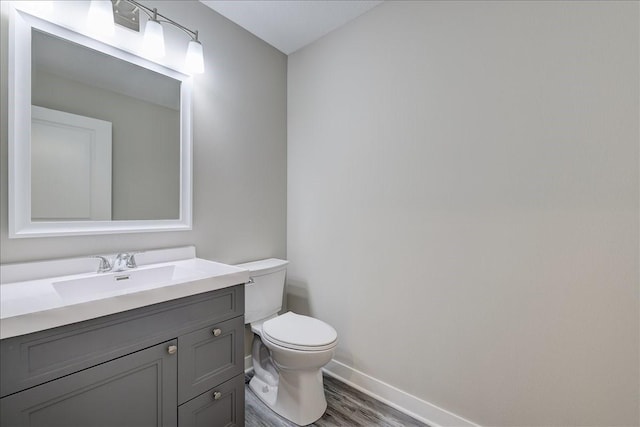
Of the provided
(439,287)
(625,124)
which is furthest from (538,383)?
(625,124)

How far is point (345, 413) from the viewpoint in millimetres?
1635

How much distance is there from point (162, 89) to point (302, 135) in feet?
3.20

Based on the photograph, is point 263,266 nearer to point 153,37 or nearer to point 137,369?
point 137,369

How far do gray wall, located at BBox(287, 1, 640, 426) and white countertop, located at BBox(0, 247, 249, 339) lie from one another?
97 cm

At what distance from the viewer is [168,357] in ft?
3.60

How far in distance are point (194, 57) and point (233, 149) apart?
0.56 meters

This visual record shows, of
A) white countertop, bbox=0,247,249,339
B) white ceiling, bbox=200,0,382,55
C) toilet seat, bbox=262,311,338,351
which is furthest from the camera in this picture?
white ceiling, bbox=200,0,382,55

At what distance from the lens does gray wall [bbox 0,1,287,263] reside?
5.52 feet

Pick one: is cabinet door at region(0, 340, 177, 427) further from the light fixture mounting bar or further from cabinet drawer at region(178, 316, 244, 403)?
the light fixture mounting bar

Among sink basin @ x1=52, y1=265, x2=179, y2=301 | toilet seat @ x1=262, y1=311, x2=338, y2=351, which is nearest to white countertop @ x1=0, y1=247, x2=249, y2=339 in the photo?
sink basin @ x1=52, y1=265, x2=179, y2=301

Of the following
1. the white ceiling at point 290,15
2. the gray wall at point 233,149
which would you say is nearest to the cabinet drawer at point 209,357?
the gray wall at point 233,149

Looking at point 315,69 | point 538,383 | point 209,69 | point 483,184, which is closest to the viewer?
point 538,383

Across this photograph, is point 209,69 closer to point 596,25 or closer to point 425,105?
point 425,105

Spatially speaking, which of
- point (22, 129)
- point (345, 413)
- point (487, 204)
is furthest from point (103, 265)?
point (487, 204)
